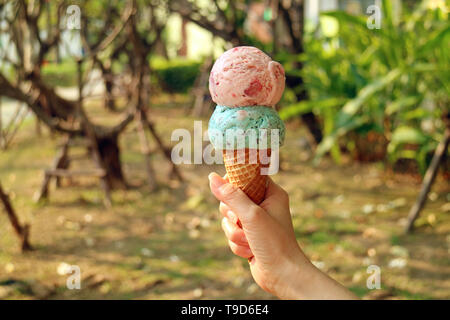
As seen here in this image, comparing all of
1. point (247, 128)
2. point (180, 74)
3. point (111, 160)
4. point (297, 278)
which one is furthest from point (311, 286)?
point (180, 74)

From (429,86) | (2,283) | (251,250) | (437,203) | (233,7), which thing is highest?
(233,7)

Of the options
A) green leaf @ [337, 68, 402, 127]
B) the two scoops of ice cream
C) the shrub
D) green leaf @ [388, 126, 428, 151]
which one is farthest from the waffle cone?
the shrub

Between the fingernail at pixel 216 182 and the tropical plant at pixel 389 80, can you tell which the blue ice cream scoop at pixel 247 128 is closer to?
the fingernail at pixel 216 182

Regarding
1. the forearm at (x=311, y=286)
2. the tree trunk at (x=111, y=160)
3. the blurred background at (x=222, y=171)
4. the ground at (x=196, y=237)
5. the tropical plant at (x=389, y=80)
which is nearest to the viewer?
the forearm at (x=311, y=286)

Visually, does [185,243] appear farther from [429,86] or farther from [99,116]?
[99,116]

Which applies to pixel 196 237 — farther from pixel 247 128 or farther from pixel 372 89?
pixel 247 128

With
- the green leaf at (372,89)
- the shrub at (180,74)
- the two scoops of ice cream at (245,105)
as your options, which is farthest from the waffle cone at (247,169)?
the shrub at (180,74)

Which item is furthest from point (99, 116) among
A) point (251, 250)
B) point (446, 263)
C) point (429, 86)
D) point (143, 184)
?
point (251, 250)
